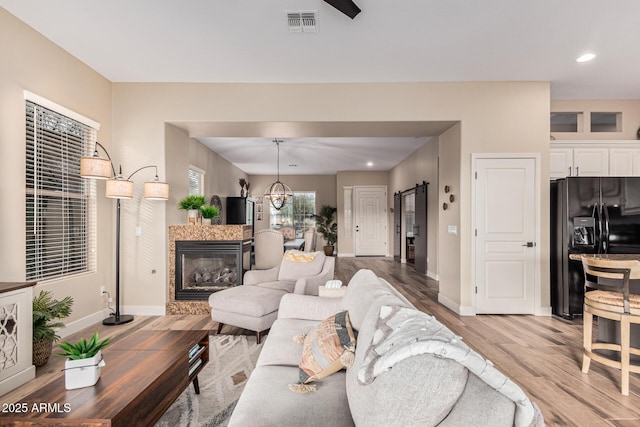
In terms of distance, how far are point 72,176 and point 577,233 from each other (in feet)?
19.3

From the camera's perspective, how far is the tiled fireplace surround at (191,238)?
13.7 ft

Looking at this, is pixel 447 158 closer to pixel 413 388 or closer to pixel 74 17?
pixel 413 388

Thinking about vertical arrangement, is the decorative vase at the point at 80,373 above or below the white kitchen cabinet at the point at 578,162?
below

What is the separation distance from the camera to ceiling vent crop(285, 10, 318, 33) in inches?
108

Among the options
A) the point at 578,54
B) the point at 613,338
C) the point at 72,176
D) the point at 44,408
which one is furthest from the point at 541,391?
the point at 72,176

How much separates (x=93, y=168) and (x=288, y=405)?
3128mm

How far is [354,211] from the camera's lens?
10.2 meters

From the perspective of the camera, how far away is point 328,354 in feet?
4.98

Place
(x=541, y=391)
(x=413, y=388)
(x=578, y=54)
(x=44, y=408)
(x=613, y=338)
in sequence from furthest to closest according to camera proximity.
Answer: (x=578, y=54) → (x=613, y=338) → (x=541, y=391) → (x=44, y=408) → (x=413, y=388)

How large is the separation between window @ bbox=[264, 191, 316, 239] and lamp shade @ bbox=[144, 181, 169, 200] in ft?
23.8

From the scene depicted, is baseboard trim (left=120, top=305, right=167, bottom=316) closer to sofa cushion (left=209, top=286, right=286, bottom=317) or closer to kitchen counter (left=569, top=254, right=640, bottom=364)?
sofa cushion (left=209, top=286, right=286, bottom=317)

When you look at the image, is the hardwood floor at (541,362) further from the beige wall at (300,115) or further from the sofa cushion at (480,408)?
the sofa cushion at (480,408)

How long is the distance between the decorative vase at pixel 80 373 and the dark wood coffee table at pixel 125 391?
0.03 metres

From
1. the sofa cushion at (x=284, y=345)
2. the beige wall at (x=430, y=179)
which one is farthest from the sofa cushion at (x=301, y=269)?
the beige wall at (x=430, y=179)
